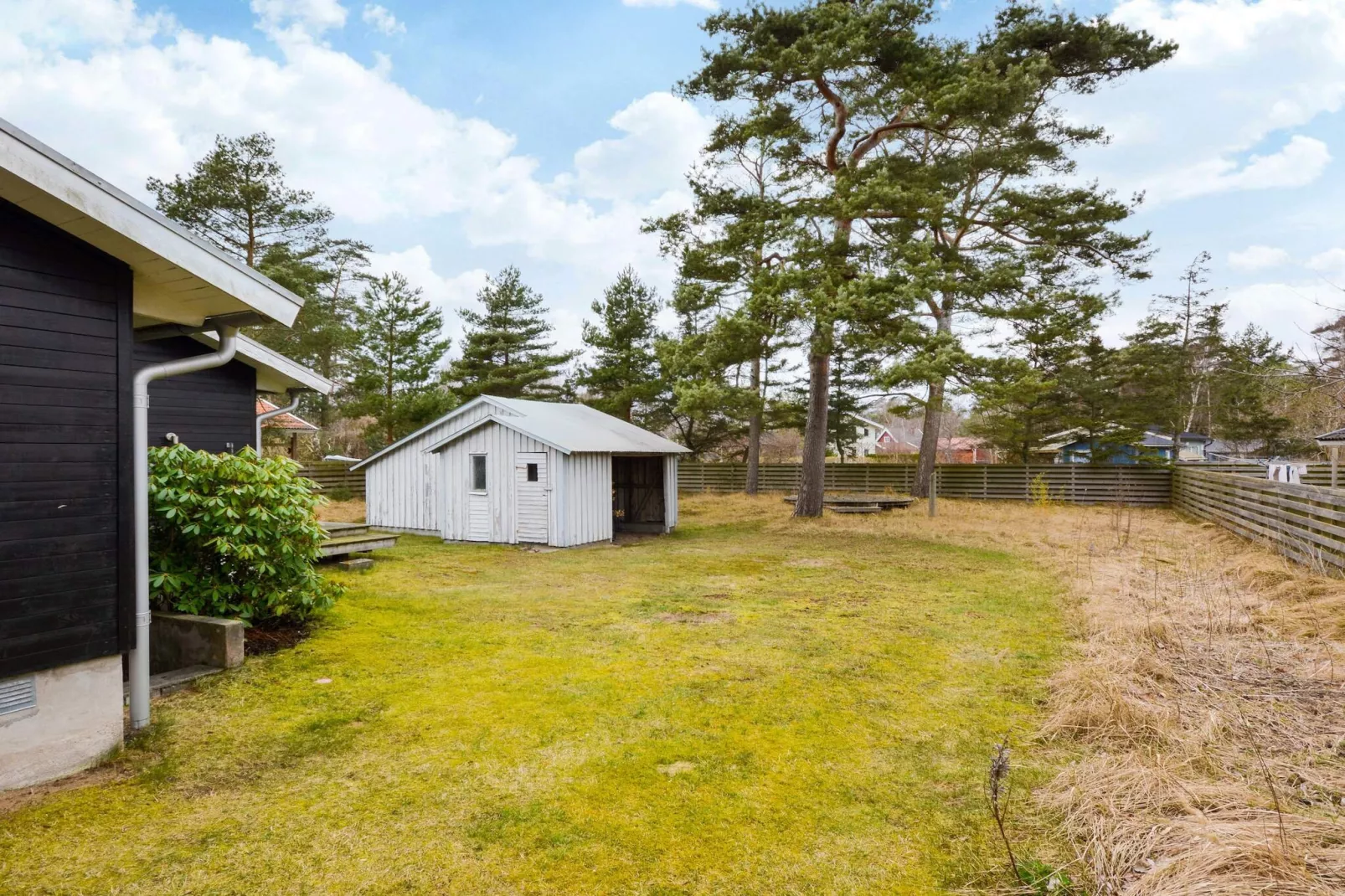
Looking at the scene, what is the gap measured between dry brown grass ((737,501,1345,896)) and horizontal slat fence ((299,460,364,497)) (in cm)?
2044

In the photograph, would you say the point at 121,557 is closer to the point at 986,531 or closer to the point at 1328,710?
the point at 1328,710

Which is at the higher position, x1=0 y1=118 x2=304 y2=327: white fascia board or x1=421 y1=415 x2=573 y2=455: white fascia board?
x1=0 y1=118 x2=304 y2=327: white fascia board

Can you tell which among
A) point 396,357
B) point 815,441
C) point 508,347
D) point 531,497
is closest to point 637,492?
point 531,497

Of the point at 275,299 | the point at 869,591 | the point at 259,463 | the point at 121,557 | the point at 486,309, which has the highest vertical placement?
the point at 486,309

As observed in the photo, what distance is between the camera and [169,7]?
10562mm

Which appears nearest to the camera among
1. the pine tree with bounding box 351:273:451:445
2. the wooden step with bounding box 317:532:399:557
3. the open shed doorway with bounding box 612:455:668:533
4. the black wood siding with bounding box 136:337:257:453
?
the black wood siding with bounding box 136:337:257:453

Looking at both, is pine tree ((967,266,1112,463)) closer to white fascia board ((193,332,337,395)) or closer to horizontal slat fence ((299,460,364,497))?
white fascia board ((193,332,337,395))

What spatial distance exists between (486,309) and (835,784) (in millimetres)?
26949

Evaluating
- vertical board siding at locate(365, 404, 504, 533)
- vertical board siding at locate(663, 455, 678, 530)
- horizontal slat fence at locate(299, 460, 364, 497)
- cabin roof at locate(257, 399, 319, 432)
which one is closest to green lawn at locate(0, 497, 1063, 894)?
vertical board siding at locate(365, 404, 504, 533)

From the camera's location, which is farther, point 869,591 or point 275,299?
point 869,591

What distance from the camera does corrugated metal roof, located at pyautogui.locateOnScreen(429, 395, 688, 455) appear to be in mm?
12133

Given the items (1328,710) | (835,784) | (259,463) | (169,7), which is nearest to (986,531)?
(1328,710)

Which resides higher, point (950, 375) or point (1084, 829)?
point (950, 375)

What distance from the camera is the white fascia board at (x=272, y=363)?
7908 millimetres
